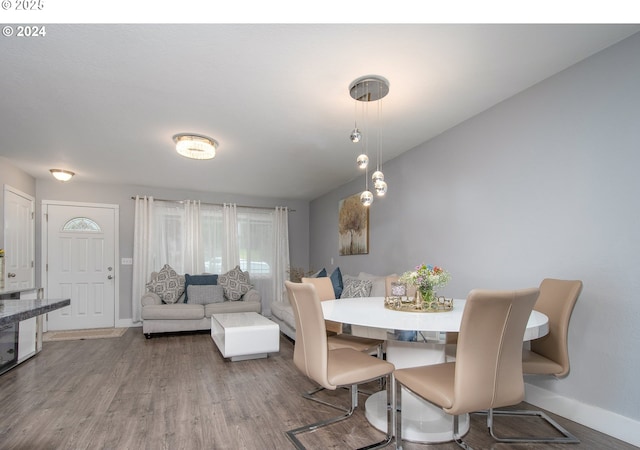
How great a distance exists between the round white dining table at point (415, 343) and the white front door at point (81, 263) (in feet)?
16.4

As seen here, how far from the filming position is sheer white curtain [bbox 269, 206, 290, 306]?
6.60 meters

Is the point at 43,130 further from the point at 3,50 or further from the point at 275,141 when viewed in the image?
the point at 275,141

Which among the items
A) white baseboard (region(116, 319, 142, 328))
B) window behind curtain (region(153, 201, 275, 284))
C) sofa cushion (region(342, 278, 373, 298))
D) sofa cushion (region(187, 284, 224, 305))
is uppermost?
window behind curtain (region(153, 201, 275, 284))

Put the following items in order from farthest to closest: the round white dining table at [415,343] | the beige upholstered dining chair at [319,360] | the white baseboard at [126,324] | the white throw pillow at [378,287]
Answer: the white baseboard at [126,324], the white throw pillow at [378,287], the beige upholstered dining chair at [319,360], the round white dining table at [415,343]

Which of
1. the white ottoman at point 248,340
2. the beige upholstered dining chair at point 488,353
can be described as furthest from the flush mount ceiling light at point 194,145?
the beige upholstered dining chair at point 488,353

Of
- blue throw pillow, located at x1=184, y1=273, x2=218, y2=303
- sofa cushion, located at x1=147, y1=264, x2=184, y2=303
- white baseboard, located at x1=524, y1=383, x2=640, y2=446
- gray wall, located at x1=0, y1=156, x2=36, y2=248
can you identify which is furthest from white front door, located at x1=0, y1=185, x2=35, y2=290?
white baseboard, located at x1=524, y1=383, x2=640, y2=446

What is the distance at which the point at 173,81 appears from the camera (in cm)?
244

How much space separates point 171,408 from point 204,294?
9.80 feet

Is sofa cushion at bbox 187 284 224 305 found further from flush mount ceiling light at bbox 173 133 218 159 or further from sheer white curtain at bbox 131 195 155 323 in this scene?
flush mount ceiling light at bbox 173 133 218 159

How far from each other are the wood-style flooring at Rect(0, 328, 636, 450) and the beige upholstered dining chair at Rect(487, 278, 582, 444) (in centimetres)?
8

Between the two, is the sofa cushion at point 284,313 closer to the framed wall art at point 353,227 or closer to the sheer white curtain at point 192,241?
the framed wall art at point 353,227

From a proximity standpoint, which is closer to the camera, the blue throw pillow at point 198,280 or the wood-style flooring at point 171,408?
the wood-style flooring at point 171,408

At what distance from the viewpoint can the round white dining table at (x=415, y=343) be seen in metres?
1.62


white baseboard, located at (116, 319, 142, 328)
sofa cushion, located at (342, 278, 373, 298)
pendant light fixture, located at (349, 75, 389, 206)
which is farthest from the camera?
white baseboard, located at (116, 319, 142, 328)
